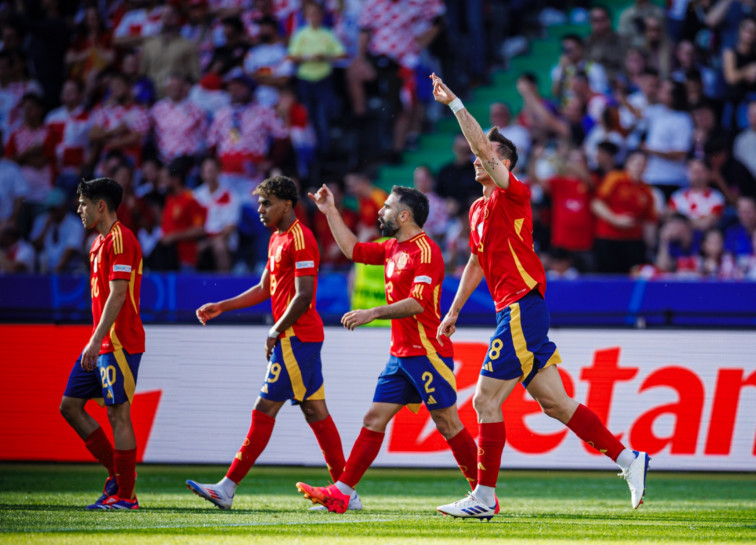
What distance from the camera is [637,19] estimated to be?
15.4 metres

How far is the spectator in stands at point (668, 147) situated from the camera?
535 inches

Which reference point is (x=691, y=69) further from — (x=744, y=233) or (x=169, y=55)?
(x=169, y=55)

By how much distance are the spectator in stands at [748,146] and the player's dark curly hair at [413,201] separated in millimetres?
7655

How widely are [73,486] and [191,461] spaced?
60.4 inches

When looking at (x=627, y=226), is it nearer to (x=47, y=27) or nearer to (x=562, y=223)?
(x=562, y=223)

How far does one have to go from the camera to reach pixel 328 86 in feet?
50.6

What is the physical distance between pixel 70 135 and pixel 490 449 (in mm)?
10957

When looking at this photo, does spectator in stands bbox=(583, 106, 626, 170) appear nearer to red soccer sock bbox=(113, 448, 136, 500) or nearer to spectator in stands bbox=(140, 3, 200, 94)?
spectator in stands bbox=(140, 3, 200, 94)

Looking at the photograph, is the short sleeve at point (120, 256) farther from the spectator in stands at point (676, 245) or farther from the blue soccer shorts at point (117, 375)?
the spectator in stands at point (676, 245)

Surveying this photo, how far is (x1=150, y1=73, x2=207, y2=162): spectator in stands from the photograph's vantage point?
15102 mm

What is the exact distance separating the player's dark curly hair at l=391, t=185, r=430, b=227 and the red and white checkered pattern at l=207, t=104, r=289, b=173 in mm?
7336

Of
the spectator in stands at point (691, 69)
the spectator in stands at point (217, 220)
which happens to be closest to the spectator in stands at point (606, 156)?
the spectator in stands at point (691, 69)

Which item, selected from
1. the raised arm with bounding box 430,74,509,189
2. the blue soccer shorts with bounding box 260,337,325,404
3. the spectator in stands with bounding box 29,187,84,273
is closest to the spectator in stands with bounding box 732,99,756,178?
the raised arm with bounding box 430,74,509,189

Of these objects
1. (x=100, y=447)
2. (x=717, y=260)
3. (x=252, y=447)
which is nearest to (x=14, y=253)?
(x=100, y=447)
